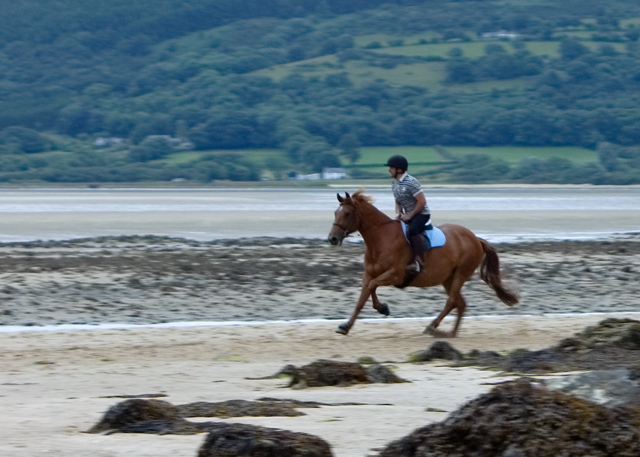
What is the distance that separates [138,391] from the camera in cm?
796

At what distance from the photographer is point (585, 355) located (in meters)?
8.98

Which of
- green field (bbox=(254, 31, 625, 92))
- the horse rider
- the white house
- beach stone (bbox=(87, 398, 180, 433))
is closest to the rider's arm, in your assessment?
the horse rider

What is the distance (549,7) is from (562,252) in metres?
120

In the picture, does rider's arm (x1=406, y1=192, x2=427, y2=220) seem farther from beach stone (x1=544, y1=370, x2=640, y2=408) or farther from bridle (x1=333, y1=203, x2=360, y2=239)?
beach stone (x1=544, y1=370, x2=640, y2=408)

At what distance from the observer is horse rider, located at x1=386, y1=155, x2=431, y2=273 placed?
11.4 metres

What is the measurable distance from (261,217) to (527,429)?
2896cm

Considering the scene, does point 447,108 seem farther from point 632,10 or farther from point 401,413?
point 401,413

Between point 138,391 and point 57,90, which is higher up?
point 57,90

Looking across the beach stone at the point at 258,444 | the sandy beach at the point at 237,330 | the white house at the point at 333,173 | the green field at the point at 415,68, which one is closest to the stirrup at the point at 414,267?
the sandy beach at the point at 237,330

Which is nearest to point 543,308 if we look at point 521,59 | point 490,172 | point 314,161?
point 490,172

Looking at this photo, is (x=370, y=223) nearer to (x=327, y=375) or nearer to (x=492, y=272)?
(x=492, y=272)

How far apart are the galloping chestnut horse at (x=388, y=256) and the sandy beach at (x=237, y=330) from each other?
40cm

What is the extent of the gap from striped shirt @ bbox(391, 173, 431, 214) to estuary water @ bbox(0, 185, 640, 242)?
12797mm

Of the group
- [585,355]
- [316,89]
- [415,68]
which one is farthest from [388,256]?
[415,68]
